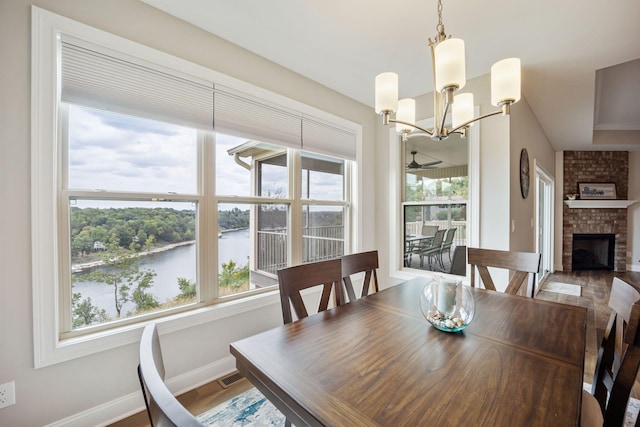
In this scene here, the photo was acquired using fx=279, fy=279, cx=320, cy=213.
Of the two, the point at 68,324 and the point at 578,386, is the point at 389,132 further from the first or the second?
the point at 68,324

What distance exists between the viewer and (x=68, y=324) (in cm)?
160

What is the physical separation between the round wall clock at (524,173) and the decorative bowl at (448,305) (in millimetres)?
2454

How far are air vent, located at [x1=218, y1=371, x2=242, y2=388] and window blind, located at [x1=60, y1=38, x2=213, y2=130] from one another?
1.87 m

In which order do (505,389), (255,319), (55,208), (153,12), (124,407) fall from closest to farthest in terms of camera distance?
(505,389)
(55,208)
(124,407)
(153,12)
(255,319)

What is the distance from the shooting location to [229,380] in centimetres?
207

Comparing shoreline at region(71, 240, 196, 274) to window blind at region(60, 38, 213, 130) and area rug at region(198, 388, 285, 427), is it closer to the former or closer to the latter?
window blind at region(60, 38, 213, 130)

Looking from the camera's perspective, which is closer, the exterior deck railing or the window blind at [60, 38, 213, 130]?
the window blind at [60, 38, 213, 130]

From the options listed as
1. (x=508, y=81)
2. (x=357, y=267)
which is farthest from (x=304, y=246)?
(x=508, y=81)

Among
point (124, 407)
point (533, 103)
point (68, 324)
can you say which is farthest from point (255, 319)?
point (533, 103)

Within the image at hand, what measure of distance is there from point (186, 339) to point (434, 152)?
3.01 m

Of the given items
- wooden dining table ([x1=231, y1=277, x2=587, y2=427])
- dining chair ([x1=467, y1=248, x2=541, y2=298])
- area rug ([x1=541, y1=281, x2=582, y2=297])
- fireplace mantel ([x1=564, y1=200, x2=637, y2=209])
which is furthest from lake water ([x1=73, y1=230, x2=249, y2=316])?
fireplace mantel ([x1=564, y1=200, x2=637, y2=209])

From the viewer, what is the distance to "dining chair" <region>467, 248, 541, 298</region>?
1.89 meters

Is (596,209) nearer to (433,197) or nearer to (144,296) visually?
(433,197)

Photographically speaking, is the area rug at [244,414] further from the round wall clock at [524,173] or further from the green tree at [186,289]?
the round wall clock at [524,173]
